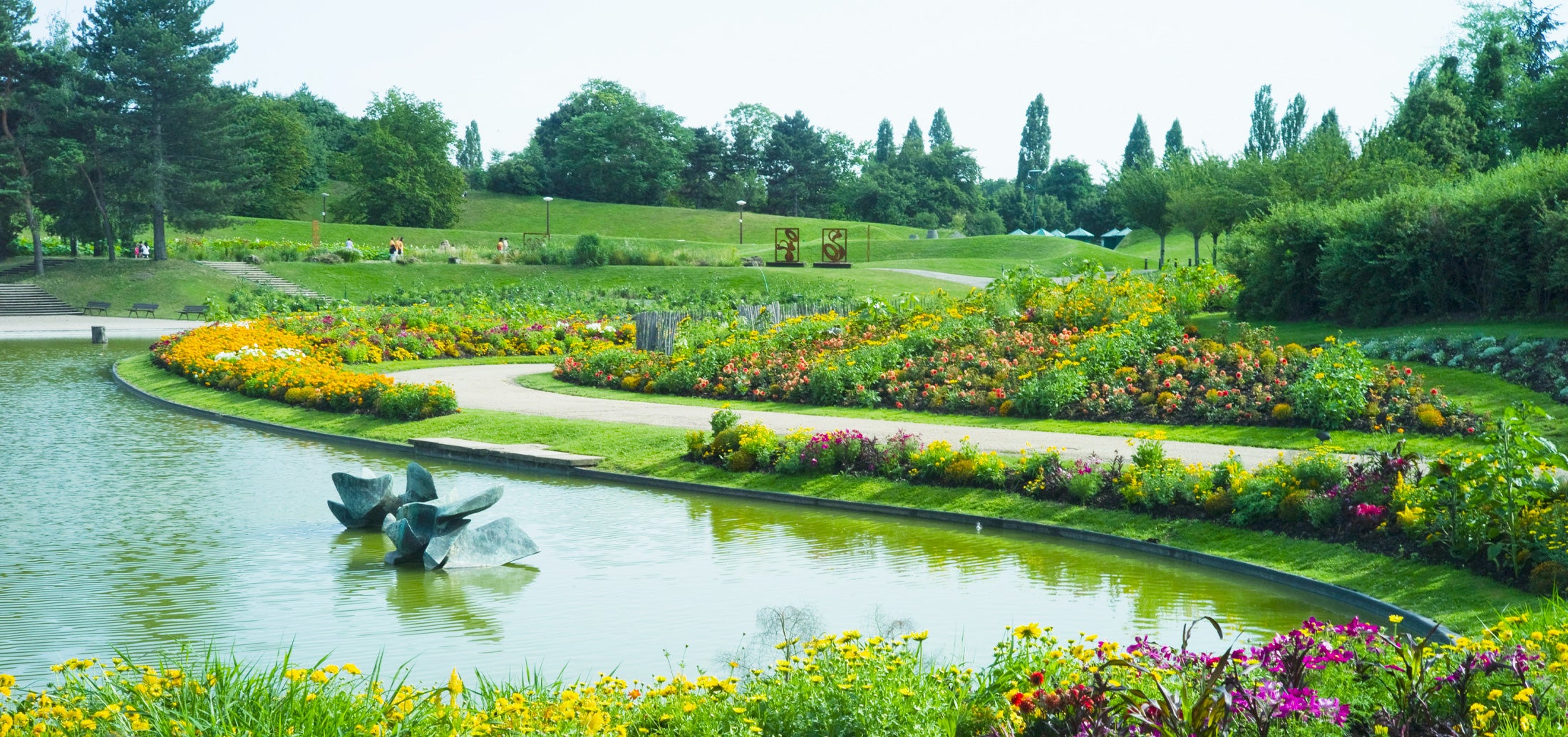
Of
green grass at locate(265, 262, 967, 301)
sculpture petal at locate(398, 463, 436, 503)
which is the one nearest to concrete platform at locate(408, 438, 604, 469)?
sculpture petal at locate(398, 463, 436, 503)

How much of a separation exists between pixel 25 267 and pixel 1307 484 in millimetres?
51361

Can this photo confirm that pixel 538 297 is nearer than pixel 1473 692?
No

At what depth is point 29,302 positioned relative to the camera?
43.2m

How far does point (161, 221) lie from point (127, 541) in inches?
1677

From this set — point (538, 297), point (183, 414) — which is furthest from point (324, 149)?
point (183, 414)

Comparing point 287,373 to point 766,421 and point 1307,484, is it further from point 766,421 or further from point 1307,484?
point 1307,484

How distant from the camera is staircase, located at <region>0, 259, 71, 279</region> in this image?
155 feet

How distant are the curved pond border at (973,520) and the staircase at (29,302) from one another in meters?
31.1

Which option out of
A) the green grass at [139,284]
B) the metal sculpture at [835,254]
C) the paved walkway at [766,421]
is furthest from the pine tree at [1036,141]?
the paved walkway at [766,421]

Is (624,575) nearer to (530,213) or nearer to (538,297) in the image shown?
(538,297)

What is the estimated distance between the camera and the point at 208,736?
4547 millimetres

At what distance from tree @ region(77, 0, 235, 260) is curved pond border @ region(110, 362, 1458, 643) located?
34.7 m

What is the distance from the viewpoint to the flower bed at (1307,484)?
771cm


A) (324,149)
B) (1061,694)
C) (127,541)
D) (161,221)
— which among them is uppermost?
(324,149)
